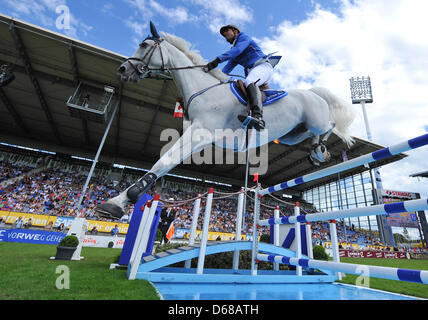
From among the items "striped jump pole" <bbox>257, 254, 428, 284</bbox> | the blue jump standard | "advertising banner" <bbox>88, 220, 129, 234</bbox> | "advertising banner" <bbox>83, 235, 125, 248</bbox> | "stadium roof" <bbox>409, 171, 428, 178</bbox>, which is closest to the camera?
"striped jump pole" <bbox>257, 254, 428, 284</bbox>

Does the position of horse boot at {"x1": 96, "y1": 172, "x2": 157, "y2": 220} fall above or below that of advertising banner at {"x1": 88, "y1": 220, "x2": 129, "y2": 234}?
below

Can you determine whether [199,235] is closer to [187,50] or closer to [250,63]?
[187,50]

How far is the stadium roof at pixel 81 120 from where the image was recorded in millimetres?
9672

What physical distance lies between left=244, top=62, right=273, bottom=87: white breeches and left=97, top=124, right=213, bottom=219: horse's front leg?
682 millimetres

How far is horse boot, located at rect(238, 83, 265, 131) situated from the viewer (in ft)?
5.63

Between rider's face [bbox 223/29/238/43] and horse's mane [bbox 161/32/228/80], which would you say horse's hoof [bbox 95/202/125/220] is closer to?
horse's mane [bbox 161/32/228/80]

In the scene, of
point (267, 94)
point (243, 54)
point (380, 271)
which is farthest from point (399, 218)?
point (243, 54)

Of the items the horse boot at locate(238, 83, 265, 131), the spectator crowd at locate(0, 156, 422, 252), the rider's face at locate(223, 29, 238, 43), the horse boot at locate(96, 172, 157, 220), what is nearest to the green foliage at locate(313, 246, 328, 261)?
the horse boot at locate(238, 83, 265, 131)

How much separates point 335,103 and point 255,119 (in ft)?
4.22

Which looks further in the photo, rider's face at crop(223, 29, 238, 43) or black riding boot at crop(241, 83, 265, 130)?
rider's face at crop(223, 29, 238, 43)

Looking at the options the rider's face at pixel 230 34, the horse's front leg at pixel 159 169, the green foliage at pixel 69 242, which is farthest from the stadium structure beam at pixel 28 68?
the horse's front leg at pixel 159 169
